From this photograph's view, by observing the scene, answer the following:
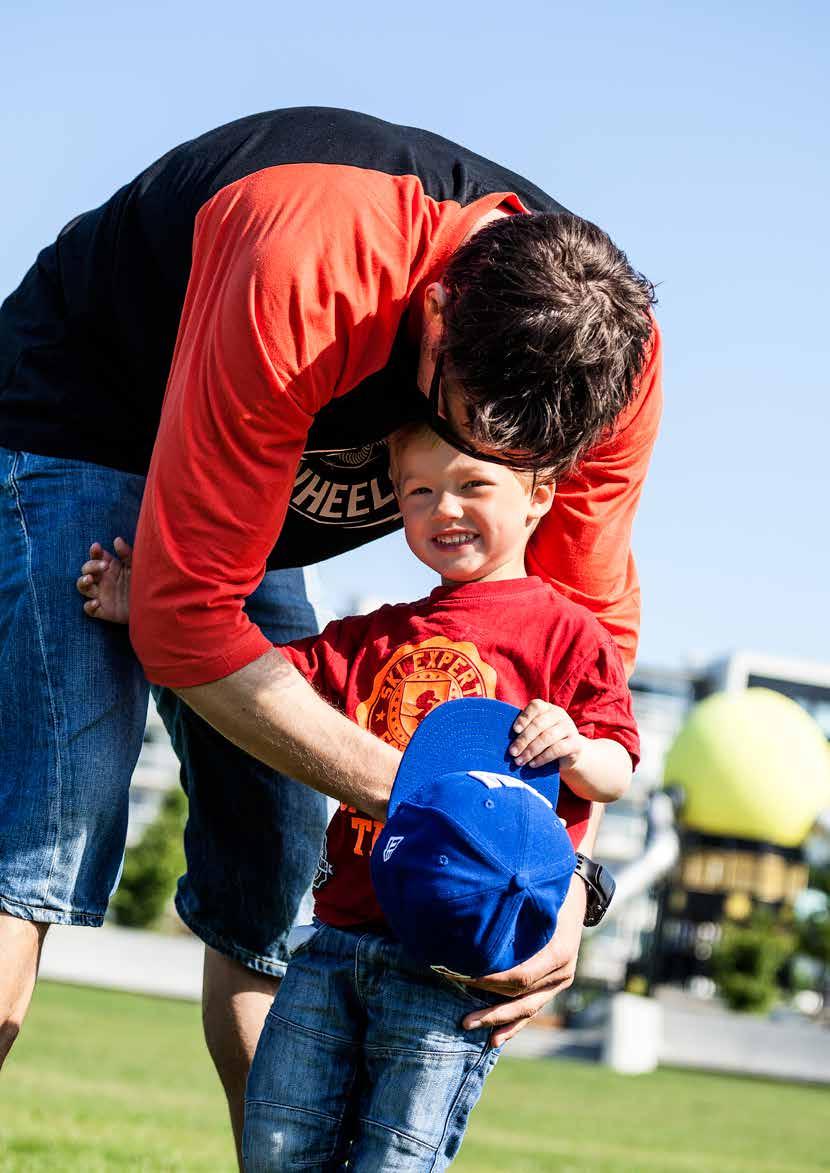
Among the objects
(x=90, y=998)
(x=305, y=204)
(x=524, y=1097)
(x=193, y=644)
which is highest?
(x=305, y=204)

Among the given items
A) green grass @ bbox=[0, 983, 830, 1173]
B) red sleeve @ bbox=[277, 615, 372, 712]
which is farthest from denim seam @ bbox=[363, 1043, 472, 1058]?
green grass @ bbox=[0, 983, 830, 1173]

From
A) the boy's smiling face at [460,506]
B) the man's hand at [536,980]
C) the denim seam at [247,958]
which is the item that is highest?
the boy's smiling face at [460,506]

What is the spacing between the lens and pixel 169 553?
2.18m

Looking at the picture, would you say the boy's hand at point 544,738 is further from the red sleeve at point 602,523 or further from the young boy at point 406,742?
the red sleeve at point 602,523

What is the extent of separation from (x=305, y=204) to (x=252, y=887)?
1531 millimetres

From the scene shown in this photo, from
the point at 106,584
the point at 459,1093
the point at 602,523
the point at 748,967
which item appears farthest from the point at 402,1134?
the point at 748,967

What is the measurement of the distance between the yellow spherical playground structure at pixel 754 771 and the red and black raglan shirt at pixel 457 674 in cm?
1189

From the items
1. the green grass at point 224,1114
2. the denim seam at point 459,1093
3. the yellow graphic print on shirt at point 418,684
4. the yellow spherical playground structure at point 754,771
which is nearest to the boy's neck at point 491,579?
the yellow graphic print on shirt at point 418,684

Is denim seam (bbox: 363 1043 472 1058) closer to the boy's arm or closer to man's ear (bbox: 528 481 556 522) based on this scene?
the boy's arm

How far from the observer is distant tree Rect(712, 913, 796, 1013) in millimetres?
33000

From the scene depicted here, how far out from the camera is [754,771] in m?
14.1

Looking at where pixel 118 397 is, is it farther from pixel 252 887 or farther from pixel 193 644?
pixel 252 887

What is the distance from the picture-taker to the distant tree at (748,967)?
33000mm

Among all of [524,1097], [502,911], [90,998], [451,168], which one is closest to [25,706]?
[502,911]
